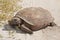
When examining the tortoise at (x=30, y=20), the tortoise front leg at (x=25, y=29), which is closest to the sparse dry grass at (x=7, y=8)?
the tortoise at (x=30, y=20)

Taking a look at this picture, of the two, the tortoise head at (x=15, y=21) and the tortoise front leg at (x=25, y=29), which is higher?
the tortoise head at (x=15, y=21)

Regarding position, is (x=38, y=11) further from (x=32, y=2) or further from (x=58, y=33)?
(x=32, y=2)

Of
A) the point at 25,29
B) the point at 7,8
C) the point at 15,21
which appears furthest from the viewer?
the point at 7,8

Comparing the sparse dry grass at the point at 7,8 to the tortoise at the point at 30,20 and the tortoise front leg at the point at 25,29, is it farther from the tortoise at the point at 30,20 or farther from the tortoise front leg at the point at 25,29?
the tortoise front leg at the point at 25,29

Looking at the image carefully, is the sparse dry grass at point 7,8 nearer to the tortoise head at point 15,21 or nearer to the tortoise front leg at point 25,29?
the tortoise head at point 15,21

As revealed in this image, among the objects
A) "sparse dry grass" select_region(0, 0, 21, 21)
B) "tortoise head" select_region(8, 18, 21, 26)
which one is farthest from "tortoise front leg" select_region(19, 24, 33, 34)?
"sparse dry grass" select_region(0, 0, 21, 21)

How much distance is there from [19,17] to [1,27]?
483 millimetres

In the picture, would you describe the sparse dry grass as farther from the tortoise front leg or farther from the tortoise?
the tortoise front leg

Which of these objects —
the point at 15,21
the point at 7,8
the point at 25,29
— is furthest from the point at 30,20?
the point at 7,8

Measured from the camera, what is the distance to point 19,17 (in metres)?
4.79

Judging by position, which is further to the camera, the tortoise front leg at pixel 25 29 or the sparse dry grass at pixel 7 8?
Result: the sparse dry grass at pixel 7 8

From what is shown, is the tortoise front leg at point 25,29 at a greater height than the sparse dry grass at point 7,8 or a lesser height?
lesser

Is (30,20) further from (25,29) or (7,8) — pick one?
(7,8)

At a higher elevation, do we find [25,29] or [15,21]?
[15,21]
